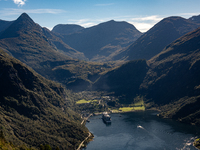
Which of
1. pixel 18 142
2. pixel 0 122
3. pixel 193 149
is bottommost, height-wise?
pixel 193 149

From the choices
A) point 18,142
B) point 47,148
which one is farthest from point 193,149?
point 18,142

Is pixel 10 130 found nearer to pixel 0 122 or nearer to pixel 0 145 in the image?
pixel 0 122

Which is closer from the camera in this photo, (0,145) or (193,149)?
(0,145)

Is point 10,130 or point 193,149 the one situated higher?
point 10,130

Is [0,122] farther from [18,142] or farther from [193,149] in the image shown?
[193,149]

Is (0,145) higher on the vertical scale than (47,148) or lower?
higher

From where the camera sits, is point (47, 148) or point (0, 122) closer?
point (47, 148)

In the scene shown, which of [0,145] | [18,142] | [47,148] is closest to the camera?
[0,145]

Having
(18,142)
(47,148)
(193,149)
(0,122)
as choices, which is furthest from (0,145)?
(193,149)

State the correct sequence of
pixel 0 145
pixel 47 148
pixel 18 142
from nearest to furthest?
pixel 0 145 → pixel 47 148 → pixel 18 142
